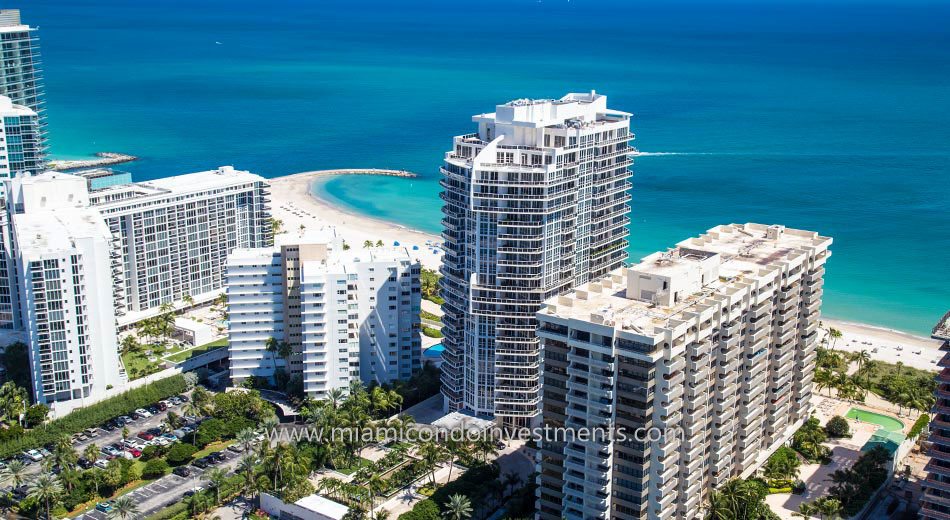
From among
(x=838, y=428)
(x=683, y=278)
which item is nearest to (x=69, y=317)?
(x=683, y=278)

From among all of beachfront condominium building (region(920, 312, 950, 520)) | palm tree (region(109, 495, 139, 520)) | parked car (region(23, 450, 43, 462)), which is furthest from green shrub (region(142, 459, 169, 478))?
beachfront condominium building (region(920, 312, 950, 520))

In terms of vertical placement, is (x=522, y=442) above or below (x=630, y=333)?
below

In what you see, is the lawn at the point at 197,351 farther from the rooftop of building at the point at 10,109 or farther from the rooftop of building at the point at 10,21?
the rooftop of building at the point at 10,21

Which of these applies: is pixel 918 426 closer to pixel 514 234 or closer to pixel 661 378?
pixel 661 378

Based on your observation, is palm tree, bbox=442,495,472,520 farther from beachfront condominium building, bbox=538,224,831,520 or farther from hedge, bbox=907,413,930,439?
hedge, bbox=907,413,930,439

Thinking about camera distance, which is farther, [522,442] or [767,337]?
[522,442]

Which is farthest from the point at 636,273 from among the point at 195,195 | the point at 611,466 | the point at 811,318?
the point at 195,195

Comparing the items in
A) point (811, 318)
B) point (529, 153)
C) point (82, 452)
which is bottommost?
point (82, 452)

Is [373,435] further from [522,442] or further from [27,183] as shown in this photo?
[27,183]
